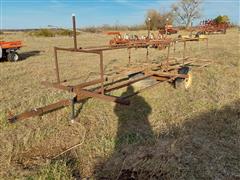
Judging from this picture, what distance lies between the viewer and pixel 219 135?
150 inches

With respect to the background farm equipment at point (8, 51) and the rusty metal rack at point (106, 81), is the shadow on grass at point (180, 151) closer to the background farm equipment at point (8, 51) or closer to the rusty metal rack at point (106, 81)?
the rusty metal rack at point (106, 81)

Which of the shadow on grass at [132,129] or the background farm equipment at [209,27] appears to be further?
the background farm equipment at [209,27]

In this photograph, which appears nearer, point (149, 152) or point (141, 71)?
point (149, 152)

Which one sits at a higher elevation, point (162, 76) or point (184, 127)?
point (162, 76)

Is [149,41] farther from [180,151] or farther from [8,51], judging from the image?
[8,51]

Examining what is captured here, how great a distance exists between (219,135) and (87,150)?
2.07m

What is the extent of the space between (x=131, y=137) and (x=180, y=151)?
80cm

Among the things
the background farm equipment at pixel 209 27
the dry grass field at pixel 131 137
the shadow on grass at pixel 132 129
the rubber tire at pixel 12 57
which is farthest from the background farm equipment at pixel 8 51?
the background farm equipment at pixel 209 27

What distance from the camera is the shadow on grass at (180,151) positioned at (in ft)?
9.52

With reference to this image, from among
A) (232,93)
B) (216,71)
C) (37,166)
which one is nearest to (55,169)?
(37,166)

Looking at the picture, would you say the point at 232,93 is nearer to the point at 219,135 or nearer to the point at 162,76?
the point at 162,76

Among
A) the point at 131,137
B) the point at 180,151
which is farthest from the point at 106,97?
the point at 180,151

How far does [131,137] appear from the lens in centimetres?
373

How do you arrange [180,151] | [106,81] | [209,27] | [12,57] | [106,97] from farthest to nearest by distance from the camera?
[209,27] → [12,57] → [106,81] → [106,97] → [180,151]
